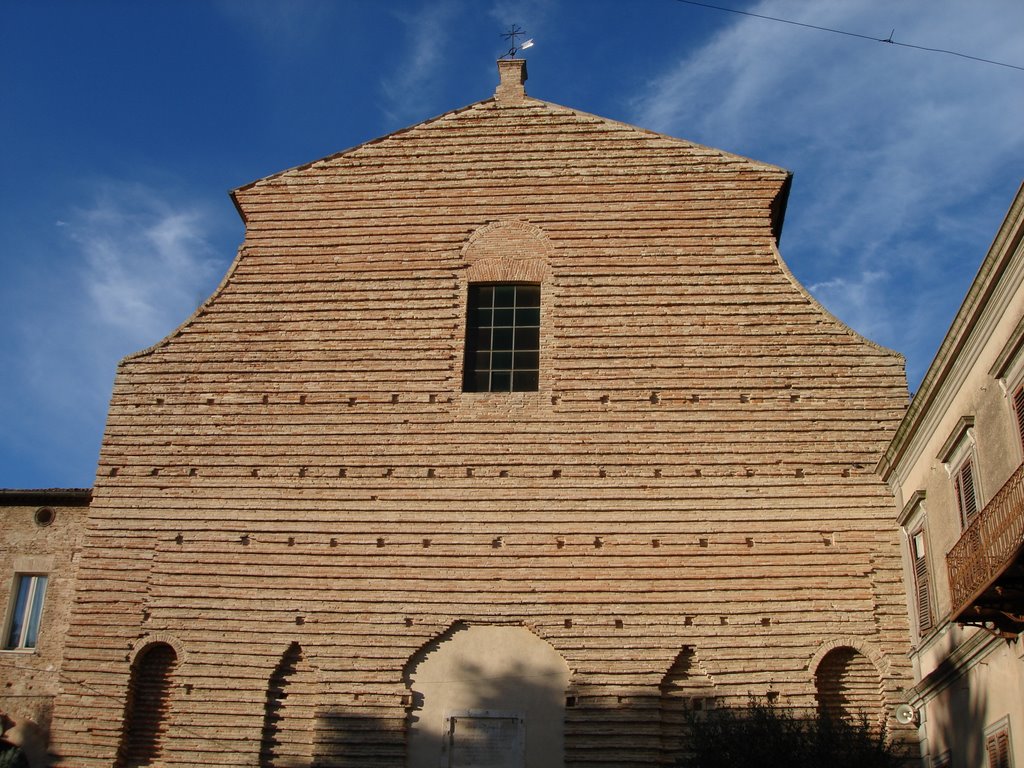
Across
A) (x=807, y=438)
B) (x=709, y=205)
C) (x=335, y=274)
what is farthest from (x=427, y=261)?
(x=807, y=438)

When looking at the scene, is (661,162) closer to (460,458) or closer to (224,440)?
(460,458)

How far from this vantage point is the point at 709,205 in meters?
16.2

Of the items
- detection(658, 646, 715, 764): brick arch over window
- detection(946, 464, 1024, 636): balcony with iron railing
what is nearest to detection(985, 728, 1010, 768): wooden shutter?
detection(946, 464, 1024, 636): balcony with iron railing

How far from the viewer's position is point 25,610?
1588cm

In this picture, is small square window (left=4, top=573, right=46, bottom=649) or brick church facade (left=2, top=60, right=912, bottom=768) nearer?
brick church facade (left=2, top=60, right=912, bottom=768)

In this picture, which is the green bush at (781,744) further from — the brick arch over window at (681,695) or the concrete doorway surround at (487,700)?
the concrete doorway surround at (487,700)

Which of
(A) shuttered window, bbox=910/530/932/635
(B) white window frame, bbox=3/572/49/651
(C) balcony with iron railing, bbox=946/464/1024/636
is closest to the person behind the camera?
(C) balcony with iron railing, bbox=946/464/1024/636

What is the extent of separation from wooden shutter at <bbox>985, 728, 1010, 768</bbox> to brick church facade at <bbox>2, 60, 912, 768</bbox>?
2.17 metres

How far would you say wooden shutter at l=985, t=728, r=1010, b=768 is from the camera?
34.8ft

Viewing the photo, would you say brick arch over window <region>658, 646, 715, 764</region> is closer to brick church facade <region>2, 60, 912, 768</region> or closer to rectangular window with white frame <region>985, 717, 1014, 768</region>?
brick church facade <region>2, 60, 912, 768</region>

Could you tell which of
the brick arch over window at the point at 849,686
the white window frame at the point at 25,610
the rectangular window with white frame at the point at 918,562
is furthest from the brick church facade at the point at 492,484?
the white window frame at the point at 25,610

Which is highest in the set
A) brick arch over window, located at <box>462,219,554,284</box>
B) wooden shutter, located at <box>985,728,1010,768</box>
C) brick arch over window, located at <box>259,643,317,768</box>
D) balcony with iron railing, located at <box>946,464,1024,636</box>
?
brick arch over window, located at <box>462,219,554,284</box>

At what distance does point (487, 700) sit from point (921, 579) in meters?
4.85

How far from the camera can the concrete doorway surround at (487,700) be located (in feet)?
44.1
